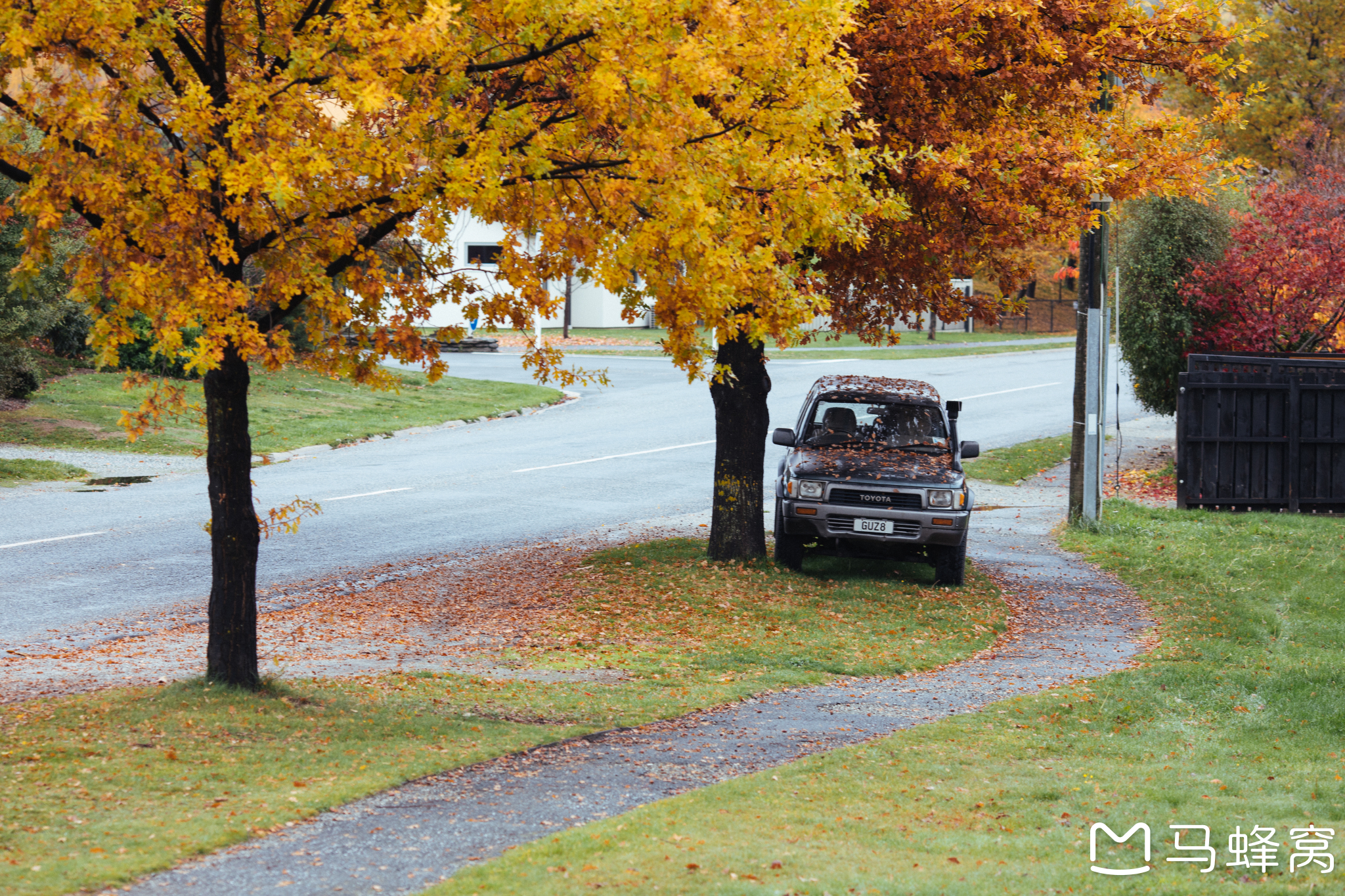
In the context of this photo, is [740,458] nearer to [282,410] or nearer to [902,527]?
[902,527]

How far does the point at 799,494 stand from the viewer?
40.9 ft

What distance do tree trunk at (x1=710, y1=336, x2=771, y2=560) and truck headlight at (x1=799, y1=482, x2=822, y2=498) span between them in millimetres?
872

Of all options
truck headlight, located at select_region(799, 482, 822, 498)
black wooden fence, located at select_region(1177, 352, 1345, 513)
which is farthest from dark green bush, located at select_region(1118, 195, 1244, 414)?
truck headlight, located at select_region(799, 482, 822, 498)

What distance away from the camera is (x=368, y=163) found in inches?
287

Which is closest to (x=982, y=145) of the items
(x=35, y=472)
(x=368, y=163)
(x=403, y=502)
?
(x=368, y=163)

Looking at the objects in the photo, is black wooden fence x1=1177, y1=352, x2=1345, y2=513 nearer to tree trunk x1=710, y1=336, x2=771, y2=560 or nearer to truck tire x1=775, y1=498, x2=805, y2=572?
truck tire x1=775, y1=498, x2=805, y2=572

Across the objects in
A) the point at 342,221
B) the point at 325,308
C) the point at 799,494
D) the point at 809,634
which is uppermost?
the point at 342,221

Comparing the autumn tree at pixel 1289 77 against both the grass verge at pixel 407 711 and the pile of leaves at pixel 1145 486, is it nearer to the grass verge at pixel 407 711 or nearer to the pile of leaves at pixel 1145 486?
the pile of leaves at pixel 1145 486

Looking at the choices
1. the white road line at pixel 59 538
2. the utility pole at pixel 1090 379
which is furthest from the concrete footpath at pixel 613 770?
the white road line at pixel 59 538

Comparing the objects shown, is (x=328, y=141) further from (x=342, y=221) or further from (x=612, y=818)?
(x=612, y=818)

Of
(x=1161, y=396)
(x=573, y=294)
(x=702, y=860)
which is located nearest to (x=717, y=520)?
(x=702, y=860)

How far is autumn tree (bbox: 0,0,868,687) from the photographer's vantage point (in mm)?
7199

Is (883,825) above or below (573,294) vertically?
below

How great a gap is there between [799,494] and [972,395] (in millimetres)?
21911
